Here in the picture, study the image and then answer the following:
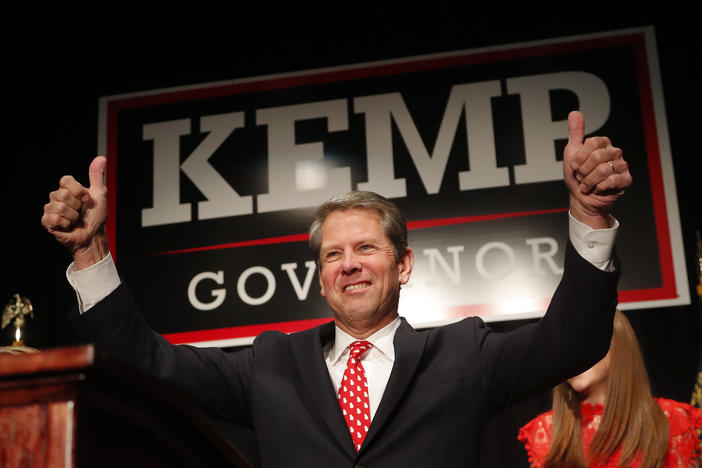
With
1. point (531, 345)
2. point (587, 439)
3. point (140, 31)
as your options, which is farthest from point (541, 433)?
point (140, 31)

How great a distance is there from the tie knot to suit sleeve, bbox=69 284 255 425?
0.24 meters

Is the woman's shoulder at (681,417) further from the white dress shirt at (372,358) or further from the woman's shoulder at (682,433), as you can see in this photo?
the white dress shirt at (372,358)

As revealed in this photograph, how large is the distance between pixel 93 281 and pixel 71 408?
91 centimetres

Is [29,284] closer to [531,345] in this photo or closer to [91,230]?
[91,230]

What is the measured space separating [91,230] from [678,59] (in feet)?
8.44

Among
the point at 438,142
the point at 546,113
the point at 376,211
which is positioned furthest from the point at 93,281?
the point at 546,113

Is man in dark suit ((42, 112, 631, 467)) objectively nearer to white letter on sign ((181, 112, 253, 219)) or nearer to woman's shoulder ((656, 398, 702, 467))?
woman's shoulder ((656, 398, 702, 467))

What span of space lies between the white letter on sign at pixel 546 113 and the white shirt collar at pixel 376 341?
58.5 inches

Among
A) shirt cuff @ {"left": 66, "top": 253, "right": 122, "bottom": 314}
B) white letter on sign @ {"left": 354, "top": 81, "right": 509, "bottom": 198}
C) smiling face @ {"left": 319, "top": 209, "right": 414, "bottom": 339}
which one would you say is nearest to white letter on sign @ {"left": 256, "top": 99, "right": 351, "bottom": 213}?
white letter on sign @ {"left": 354, "top": 81, "right": 509, "bottom": 198}

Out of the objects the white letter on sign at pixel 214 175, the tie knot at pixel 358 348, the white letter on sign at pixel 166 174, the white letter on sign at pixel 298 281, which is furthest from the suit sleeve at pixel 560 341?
the white letter on sign at pixel 166 174

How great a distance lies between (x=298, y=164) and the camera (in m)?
3.37

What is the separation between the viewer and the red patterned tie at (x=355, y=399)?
160 cm

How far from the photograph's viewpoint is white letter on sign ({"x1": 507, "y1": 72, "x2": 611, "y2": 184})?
312 centimetres

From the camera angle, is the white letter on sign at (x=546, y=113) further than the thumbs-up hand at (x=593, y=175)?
Yes
